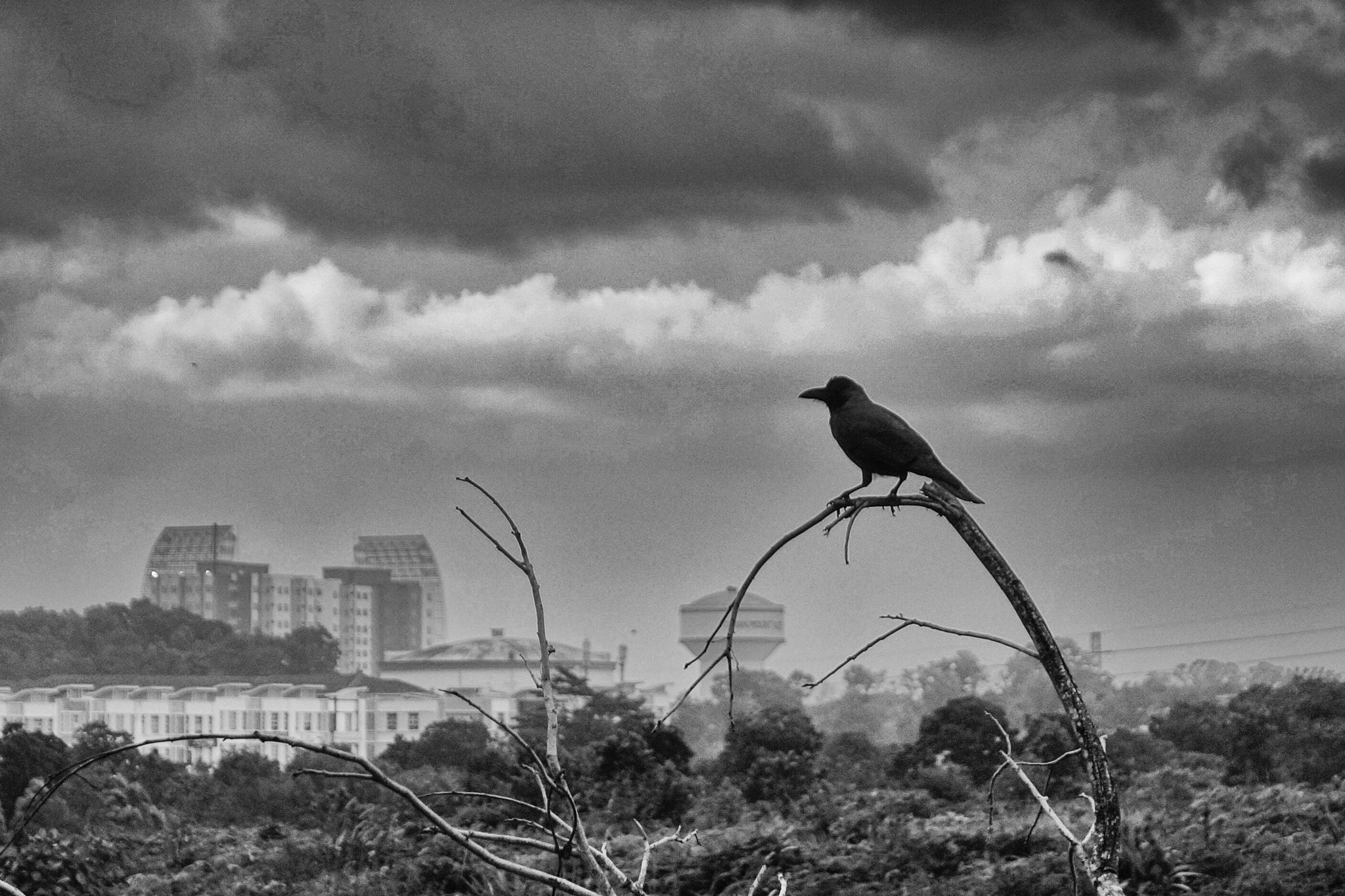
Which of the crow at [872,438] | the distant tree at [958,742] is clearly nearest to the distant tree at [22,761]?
the distant tree at [958,742]

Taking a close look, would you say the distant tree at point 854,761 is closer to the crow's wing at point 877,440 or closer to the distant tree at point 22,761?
the distant tree at point 22,761

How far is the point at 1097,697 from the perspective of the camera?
419 ft

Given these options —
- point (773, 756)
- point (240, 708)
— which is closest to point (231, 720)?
point (240, 708)

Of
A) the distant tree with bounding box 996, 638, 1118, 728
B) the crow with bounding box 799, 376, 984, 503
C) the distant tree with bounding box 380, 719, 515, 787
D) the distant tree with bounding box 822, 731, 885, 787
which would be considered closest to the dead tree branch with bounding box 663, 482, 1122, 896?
the crow with bounding box 799, 376, 984, 503

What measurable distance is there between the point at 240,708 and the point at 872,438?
136825 millimetres

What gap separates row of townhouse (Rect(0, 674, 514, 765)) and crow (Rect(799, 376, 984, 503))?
129 metres

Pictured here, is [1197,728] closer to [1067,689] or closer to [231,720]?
[1067,689]

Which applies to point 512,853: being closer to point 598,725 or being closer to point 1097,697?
point 598,725

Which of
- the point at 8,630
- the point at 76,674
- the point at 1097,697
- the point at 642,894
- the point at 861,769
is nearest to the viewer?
the point at 642,894

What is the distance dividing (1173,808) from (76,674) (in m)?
154

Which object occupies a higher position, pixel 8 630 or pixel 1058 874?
pixel 8 630

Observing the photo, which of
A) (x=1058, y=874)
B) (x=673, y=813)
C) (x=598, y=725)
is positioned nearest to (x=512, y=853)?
(x=673, y=813)

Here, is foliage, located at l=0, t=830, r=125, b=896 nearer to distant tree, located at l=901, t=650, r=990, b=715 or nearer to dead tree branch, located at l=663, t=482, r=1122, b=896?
dead tree branch, located at l=663, t=482, r=1122, b=896

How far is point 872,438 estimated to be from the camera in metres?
4.40
